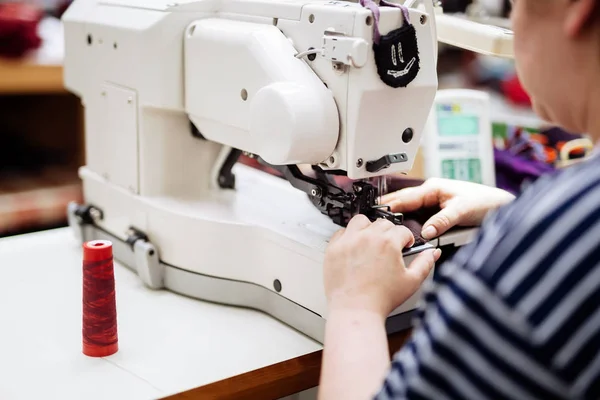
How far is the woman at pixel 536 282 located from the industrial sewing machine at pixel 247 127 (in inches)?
13.4

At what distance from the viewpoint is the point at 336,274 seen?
964 mm

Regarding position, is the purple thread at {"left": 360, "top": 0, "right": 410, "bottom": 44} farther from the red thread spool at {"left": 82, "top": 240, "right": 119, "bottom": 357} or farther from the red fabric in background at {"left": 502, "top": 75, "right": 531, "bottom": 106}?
the red fabric in background at {"left": 502, "top": 75, "right": 531, "bottom": 106}

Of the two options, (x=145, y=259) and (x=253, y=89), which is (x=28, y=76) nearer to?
(x=145, y=259)

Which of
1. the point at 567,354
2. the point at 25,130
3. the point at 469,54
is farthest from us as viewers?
the point at 469,54

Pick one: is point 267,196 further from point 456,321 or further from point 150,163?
point 456,321

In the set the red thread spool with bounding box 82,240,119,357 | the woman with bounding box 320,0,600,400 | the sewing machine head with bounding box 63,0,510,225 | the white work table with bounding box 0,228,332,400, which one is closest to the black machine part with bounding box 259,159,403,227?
the sewing machine head with bounding box 63,0,510,225

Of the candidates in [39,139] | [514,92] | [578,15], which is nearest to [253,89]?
[578,15]

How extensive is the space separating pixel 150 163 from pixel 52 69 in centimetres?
125

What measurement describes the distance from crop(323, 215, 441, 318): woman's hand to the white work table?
0.18m

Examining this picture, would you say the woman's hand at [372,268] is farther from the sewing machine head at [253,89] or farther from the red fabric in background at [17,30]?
the red fabric in background at [17,30]

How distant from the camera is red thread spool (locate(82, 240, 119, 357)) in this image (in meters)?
1.03

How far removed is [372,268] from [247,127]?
0.33 m

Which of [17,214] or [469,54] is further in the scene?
[469,54]

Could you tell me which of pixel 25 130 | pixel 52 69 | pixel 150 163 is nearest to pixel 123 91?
pixel 150 163
